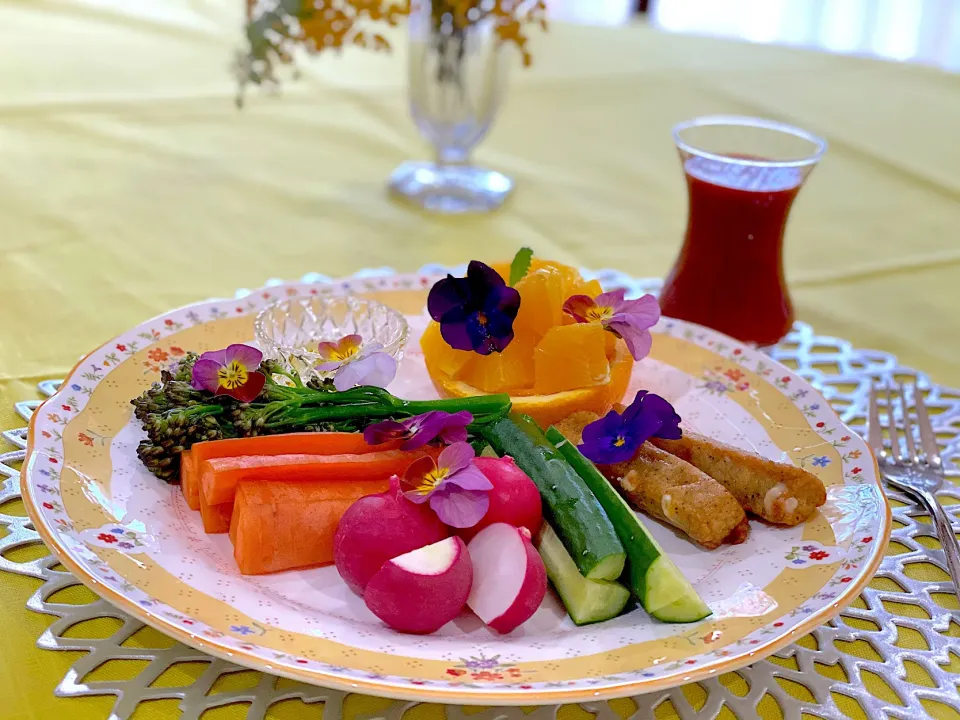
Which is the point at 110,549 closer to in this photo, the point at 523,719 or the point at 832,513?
the point at 523,719

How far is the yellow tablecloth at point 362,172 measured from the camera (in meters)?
2.54

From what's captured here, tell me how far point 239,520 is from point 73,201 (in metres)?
1.69

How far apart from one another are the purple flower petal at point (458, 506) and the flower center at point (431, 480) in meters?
0.02

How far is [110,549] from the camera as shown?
140 centimetres

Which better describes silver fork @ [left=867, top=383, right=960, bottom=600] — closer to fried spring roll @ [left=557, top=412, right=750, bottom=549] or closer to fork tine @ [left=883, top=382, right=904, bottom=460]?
fork tine @ [left=883, top=382, right=904, bottom=460]

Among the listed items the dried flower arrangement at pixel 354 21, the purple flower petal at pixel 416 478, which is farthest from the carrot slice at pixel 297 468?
the dried flower arrangement at pixel 354 21

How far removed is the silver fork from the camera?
1708mm

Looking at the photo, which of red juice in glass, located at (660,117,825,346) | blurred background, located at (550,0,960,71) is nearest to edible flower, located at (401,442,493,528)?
red juice in glass, located at (660,117,825,346)

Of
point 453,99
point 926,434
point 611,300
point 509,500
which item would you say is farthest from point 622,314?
point 453,99

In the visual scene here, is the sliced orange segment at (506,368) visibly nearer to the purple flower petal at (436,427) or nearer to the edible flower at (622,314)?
the edible flower at (622,314)

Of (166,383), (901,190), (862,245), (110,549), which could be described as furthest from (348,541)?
(901,190)

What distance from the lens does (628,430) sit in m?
1.69

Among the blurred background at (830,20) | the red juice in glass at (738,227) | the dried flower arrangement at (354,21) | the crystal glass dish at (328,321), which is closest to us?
the crystal glass dish at (328,321)

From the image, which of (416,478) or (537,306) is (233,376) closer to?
(416,478)
